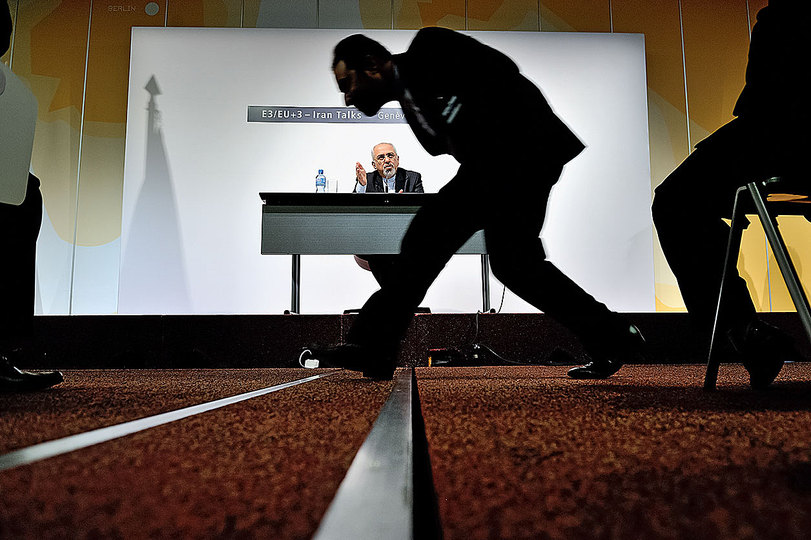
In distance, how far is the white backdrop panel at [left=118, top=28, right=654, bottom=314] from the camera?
168 inches

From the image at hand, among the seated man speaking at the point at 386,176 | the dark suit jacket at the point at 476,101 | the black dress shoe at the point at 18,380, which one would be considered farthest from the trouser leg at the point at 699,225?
the seated man speaking at the point at 386,176

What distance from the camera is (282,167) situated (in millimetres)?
4355

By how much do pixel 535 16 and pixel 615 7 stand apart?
0.65 metres

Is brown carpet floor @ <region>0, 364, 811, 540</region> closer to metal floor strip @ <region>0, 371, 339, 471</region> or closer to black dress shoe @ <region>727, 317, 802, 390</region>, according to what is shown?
metal floor strip @ <region>0, 371, 339, 471</region>

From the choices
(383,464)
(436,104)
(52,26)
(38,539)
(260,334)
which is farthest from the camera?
(52,26)

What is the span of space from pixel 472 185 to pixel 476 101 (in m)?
0.22

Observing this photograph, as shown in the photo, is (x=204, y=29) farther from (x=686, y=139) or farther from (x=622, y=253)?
(x=686, y=139)

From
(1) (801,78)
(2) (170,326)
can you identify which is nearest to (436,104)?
(1) (801,78)

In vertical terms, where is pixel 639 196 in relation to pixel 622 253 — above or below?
above

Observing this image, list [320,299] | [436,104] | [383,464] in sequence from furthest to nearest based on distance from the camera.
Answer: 1. [320,299]
2. [436,104]
3. [383,464]

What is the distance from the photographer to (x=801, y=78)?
0.88 metres

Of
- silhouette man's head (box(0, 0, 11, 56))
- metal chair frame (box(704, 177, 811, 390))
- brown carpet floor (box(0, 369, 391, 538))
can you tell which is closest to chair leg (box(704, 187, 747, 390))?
metal chair frame (box(704, 177, 811, 390))

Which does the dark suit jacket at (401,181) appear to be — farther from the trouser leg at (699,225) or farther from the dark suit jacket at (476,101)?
the trouser leg at (699,225)

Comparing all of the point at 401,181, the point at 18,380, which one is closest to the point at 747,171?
the point at 18,380
